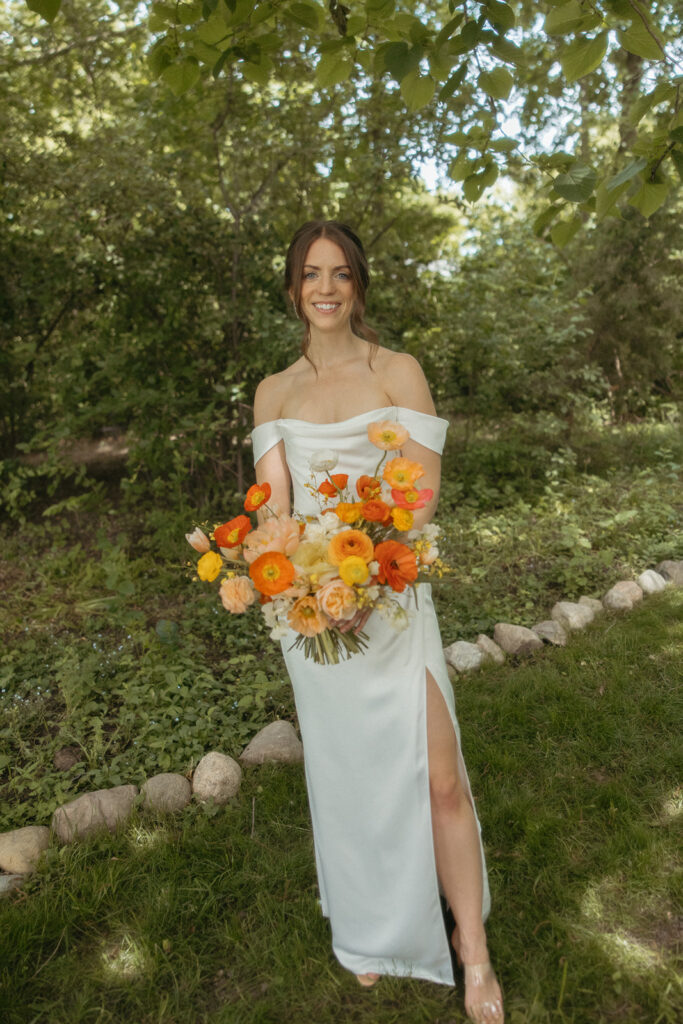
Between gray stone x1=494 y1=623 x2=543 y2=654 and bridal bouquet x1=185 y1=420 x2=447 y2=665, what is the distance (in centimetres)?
237

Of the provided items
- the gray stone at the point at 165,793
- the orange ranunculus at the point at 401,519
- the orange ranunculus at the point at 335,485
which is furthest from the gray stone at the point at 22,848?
the orange ranunculus at the point at 401,519

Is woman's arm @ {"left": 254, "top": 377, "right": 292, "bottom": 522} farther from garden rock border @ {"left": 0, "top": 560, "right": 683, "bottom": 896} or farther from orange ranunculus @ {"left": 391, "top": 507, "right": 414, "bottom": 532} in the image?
garden rock border @ {"left": 0, "top": 560, "right": 683, "bottom": 896}

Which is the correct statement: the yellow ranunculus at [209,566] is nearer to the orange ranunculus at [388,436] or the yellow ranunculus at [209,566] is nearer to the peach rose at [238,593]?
the peach rose at [238,593]

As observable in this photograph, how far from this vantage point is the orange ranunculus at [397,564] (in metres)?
1.74

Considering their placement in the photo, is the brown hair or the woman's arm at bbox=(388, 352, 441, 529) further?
the brown hair

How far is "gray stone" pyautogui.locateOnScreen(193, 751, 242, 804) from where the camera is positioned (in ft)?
9.93

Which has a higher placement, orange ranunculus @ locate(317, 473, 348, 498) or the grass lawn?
orange ranunculus @ locate(317, 473, 348, 498)

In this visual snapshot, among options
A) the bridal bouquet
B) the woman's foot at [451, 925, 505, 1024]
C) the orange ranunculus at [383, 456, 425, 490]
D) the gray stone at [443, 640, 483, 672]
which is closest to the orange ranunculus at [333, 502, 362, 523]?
the bridal bouquet

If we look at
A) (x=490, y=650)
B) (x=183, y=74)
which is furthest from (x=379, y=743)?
(x=183, y=74)

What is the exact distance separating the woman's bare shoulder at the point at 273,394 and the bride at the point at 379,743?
0.30 feet

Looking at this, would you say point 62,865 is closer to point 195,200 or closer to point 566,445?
point 195,200

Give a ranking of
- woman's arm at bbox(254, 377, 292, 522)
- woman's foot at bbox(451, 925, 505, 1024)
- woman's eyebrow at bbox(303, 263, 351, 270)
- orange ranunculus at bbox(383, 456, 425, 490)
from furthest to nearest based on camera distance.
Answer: woman's arm at bbox(254, 377, 292, 522) → woman's eyebrow at bbox(303, 263, 351, 270) → woman's foot at bbox(451, 925, 505, 1024) → orange ranunculus at bbox(383, 456, 425, 490)

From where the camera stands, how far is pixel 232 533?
1857 millimetres

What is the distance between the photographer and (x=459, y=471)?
6766 mm
